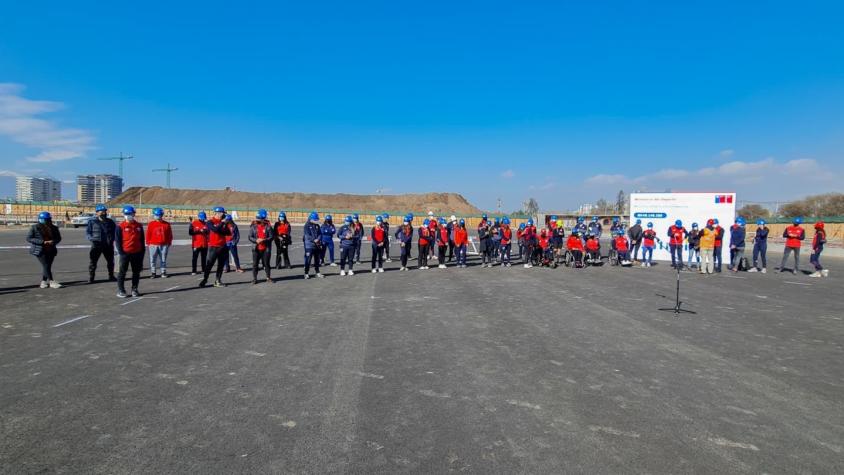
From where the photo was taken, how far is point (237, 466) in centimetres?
348

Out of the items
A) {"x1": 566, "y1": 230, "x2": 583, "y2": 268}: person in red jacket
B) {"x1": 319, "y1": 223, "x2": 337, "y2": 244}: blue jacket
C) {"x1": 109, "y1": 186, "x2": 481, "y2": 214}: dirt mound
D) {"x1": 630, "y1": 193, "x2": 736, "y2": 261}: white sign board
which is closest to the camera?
{"x1": 319, "y1": 223, "x2": 337, "y2": 244}: blue jacket

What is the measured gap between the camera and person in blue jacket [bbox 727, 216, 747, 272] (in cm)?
1761

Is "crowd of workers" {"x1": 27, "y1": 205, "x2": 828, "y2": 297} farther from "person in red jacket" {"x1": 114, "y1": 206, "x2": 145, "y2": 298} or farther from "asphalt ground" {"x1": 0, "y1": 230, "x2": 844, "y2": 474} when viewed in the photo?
"asphalt ground" {"x1": 0, "y1": 230, "x2": 844, "y2": 474}

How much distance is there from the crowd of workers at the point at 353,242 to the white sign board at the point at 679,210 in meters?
0.49

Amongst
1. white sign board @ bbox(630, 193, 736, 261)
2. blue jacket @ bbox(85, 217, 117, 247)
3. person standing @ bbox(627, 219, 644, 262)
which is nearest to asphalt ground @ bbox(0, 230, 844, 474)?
blue jacket @ bbox(85, 217, 117, 247)

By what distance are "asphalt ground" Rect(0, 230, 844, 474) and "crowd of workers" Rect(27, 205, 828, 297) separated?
1.98m

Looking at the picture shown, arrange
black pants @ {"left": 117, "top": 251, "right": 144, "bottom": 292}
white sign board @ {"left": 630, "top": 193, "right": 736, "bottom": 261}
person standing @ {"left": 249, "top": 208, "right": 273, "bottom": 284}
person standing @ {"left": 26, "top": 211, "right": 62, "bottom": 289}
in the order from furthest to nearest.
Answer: white sign board @ {"left": 630, "top": 193, "right": 736, "bottom": 261}, person standing @ {"left": 249, "top": 208, "right": 273, "bottom": 284}, person standing @ {"left": 26, "top": 211, "right": 62, "bottom": 289}, black pants @ {"left": 117, "top": 251, "right": 144, "bottom": 292}

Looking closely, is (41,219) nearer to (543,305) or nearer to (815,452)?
(543,305)

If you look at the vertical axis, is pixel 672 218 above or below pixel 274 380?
above

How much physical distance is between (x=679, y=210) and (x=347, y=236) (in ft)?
48.2

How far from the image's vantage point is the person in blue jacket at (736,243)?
17.6 metres

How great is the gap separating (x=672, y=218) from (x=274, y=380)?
2005 centimetres

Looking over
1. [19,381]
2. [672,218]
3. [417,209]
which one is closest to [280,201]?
[417,209]

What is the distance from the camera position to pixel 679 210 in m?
20.6
